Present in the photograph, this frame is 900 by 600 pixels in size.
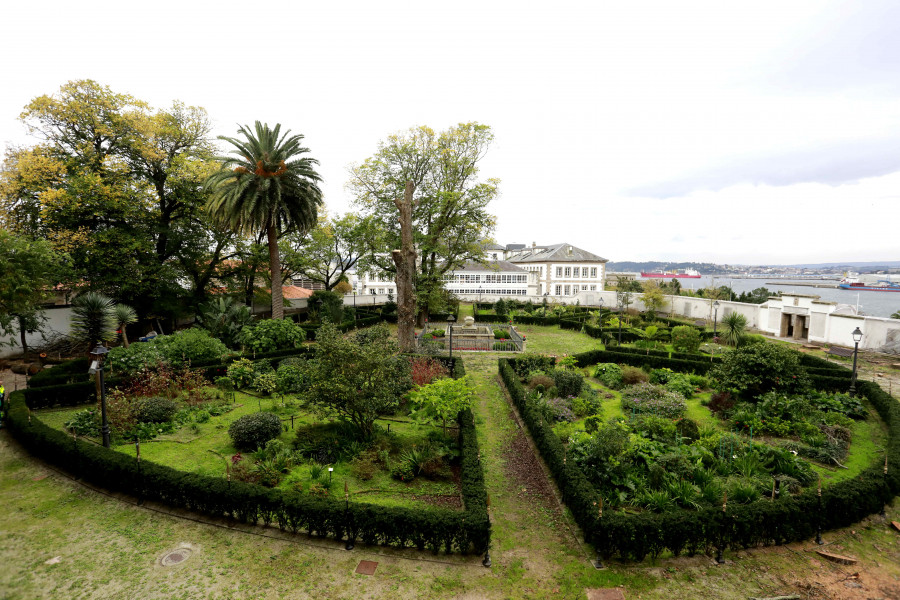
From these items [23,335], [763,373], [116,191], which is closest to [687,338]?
[763,373]

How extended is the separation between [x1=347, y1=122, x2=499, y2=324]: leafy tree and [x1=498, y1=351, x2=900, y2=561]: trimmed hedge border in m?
26.7

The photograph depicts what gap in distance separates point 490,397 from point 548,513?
843 centimetres

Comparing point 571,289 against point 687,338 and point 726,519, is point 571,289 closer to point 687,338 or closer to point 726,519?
point 687,338

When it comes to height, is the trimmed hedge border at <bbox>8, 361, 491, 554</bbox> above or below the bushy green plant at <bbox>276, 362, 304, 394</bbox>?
below

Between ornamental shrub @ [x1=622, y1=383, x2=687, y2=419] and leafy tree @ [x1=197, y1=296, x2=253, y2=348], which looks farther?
leafy tree @ [x1=197, y1=296, x2=253, y2=348]

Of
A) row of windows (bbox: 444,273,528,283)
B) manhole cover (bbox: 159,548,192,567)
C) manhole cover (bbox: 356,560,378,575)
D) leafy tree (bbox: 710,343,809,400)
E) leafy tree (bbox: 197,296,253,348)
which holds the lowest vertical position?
manhole cover (bbox: 356,560,378,575)

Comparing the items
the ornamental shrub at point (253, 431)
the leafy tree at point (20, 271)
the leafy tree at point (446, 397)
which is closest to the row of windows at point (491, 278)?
the leafy tree at point (20, 271)

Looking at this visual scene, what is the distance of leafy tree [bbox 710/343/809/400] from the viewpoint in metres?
15.7

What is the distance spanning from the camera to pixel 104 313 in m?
17.8

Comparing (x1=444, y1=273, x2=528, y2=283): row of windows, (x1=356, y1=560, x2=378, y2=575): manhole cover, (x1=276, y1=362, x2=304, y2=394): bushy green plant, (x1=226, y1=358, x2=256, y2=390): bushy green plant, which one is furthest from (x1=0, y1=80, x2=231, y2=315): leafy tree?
(x1=444, y1=273, x2=528, y2=283): row of windows

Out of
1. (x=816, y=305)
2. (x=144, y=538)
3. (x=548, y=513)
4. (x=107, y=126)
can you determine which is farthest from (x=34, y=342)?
(x=816, y=305)

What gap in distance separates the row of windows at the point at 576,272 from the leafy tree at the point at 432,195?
2909cm

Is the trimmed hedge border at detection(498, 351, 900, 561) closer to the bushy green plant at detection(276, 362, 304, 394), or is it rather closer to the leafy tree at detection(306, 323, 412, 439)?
the leafy tree at detection(306, 323, 412, 439)

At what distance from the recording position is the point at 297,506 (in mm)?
8242
